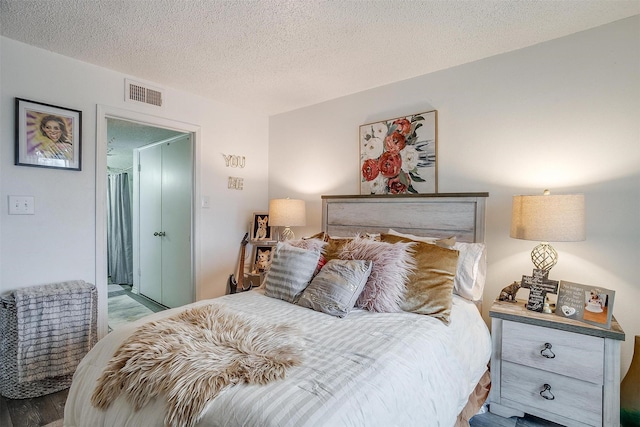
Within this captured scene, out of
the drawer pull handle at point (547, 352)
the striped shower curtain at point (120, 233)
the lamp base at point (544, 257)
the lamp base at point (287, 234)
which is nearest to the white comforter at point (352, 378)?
Result: the drawer pull handle at point (547, 352)

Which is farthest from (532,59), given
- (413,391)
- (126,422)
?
(126,422)

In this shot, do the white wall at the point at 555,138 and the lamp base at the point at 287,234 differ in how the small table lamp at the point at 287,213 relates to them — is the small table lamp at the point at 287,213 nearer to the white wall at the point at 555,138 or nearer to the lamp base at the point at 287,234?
the lamp base at the point at 287,234

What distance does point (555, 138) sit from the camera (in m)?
1.97

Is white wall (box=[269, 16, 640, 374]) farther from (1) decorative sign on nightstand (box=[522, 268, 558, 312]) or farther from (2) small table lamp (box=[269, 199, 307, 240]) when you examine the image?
(2) small table lamp (box=[269, 199, 307, 240])

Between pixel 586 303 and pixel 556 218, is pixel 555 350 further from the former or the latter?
pixel 556 218

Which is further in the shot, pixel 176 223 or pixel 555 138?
pixel 176 223

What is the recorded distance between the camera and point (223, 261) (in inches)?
129

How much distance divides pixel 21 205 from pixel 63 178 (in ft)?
1.01

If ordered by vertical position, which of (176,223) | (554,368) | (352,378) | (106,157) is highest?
(106,157)

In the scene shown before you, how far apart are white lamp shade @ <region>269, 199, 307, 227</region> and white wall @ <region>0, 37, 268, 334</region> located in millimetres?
723

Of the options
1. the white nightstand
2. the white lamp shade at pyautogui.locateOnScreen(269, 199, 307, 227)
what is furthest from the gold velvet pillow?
the white lamp shade at pyautogui.locateOnScreen(269, 199, 307, 227)

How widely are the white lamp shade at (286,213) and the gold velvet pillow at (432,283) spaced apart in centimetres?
136

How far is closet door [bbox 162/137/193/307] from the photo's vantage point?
326 centimetres

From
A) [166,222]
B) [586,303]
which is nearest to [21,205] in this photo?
[166,222]
